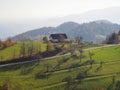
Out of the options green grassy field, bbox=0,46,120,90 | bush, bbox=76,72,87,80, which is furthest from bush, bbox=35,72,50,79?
bush, bbox=76,72,87,80

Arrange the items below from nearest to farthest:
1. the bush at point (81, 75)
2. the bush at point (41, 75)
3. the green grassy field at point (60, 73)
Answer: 1. the green grassy field at point (60, 73)
2. the bush at point (81, 75)
3. the bush at point (41, 75)

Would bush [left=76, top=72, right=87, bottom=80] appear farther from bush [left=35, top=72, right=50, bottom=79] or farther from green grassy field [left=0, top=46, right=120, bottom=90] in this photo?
bush [left=35, top=72, right=50, bottom=79]

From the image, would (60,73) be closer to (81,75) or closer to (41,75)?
(41,75)

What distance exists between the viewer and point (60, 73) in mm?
170875

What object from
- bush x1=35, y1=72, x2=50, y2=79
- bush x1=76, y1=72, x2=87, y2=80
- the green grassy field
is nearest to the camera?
the green grassy field

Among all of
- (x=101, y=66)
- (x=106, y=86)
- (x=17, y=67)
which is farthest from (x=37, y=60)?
(x=106, y=86)

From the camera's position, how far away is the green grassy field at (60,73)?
156m

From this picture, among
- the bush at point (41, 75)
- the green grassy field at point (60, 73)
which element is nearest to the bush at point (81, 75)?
the green grassy field at point (60, 73)

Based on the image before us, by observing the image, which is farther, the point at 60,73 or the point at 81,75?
the point at 60,73

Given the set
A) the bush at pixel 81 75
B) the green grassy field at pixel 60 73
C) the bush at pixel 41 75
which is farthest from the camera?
the bush at pixel 41 75

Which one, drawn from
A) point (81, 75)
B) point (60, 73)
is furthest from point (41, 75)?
point (81, 75)

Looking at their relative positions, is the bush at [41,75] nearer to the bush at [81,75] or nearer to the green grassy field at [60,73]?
the green grassy field at [60,73]

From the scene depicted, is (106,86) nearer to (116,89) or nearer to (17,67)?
(116,89)

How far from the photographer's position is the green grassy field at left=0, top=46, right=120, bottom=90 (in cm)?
15645
